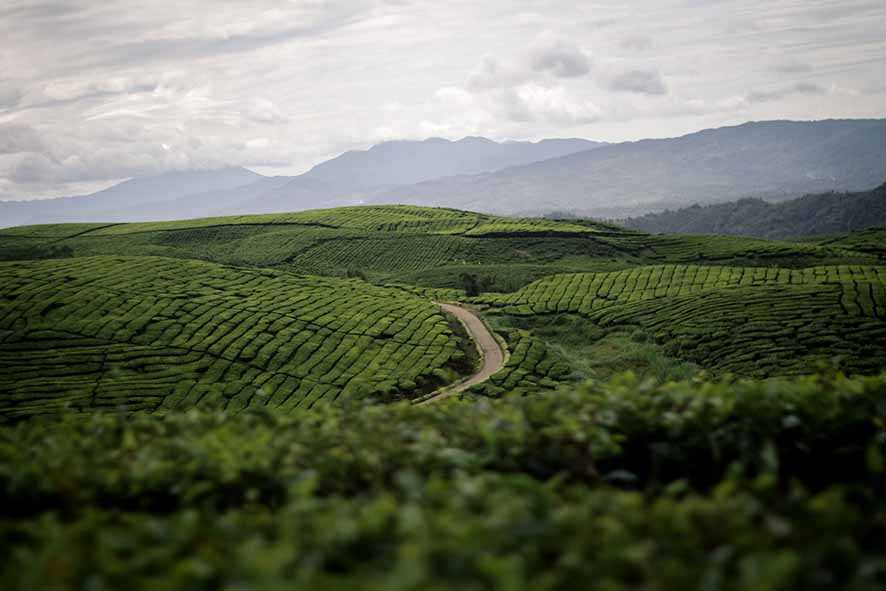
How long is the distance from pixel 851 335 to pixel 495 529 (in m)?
48.1

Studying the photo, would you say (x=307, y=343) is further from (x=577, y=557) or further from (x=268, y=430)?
A: (x=577, y=557)

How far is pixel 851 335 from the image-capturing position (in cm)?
4512

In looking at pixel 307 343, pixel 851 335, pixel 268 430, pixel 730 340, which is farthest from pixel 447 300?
pixel 268 430

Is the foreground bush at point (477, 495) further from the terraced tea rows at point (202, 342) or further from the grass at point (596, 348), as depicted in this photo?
the grass at point (596, 348)

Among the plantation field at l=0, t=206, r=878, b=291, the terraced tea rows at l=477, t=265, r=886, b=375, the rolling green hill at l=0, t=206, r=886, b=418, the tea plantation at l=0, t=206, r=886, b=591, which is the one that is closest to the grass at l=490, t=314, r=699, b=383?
the rolling green hill at l=0, t=206, r=886, b=418

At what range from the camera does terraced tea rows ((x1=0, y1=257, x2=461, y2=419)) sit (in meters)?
39.9

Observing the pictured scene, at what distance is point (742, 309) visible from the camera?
50.9m

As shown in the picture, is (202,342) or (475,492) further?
(202,342)

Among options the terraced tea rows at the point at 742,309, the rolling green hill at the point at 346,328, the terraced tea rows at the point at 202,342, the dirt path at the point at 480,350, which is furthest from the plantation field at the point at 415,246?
the terraced tea rows at the point at 202,342

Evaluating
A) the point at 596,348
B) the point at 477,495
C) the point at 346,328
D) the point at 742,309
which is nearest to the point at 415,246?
the point at 346,328

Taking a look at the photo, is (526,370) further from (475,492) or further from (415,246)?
(415,246)

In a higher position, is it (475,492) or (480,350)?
(475,492)

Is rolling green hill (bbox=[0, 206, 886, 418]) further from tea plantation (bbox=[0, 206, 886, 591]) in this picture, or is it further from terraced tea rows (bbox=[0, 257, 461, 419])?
tea plantation (bbox=[0, 206, 886, 591])

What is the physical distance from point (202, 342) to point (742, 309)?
37479mm
